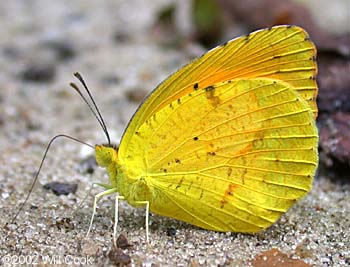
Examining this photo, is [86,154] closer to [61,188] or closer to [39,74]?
[61,188]

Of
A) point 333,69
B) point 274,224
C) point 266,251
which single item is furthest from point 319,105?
point 266,251

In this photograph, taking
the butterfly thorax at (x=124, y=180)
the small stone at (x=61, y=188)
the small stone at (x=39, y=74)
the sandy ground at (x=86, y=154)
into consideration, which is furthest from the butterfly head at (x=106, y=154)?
the small stone at (x=39, y=74)

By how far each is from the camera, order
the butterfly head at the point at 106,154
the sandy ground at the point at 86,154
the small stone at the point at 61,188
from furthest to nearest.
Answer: the small stone at the point at 61,188
the butterfly head at the point at 106,154
the sandy ground at the point at 86,154

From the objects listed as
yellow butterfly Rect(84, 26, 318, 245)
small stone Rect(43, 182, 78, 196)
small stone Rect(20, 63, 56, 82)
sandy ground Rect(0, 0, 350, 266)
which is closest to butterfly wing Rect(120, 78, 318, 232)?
yellow butterfly Rect(84, 26, 318, 245)

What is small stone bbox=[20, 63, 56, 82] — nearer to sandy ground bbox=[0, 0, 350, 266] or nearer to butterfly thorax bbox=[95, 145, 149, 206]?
sandy ground bbox=[0, 0, 350, 266]

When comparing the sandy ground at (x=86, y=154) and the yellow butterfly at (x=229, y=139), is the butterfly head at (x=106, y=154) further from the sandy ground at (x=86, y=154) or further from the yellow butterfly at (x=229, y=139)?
the sandy ground at (x=86, y=154)

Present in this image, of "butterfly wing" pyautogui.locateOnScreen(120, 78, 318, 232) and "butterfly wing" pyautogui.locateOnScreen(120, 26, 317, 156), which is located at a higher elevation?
"butterfly wing" pyautogui.locateOnScreen(120, 26, 317, 156)

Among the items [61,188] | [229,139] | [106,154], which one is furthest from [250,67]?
Answer: [61,188]
